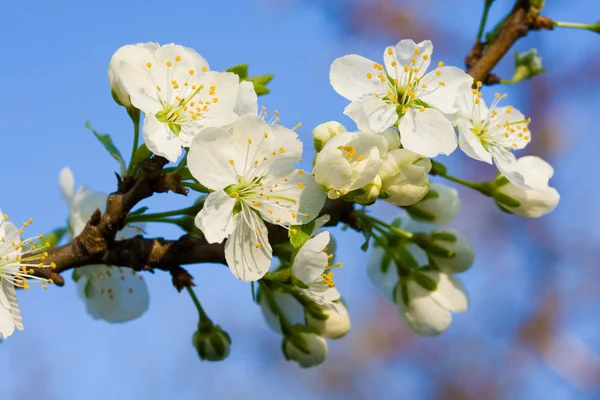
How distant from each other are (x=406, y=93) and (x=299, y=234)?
436 mm

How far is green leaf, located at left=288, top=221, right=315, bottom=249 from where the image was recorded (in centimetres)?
147

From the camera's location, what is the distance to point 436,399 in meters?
6.46

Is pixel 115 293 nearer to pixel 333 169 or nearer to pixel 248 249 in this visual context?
pixel 248 249

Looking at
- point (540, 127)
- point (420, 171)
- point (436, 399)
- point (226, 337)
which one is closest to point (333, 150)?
point (420, 171)

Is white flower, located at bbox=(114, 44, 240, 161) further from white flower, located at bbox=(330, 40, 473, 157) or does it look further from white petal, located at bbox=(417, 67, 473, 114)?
white petal, located at bbox=(417, 67, 473, 114)

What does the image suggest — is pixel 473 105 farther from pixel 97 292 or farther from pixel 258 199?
pixel 97 292

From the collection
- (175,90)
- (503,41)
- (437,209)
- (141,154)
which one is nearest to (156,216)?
(141,154)

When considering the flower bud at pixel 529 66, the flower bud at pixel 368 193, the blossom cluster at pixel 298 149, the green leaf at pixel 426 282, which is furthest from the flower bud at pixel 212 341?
the flower bud at pixel 529 66

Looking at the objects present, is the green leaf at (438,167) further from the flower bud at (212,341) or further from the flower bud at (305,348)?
the flower bud at (212,341)

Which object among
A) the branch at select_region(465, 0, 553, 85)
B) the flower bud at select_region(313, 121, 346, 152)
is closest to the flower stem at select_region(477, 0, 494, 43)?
the branch at select_region(465, 0, 553, 85)

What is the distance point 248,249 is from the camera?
1499mm

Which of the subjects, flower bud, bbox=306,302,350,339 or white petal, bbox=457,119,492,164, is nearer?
white petal, bbox=457,119,492,164

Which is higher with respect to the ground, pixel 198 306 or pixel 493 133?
pixel 493 133

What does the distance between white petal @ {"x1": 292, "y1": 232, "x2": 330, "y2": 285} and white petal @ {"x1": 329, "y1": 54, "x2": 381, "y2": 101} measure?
1.13ft
